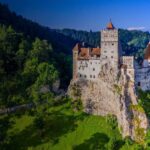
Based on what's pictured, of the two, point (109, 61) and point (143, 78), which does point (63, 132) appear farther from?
point (143, 78)

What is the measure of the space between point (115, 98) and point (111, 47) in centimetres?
1282

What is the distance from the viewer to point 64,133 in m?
101

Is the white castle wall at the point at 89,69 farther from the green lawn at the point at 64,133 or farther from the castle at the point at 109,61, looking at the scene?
the green lawn at the point at 64,133

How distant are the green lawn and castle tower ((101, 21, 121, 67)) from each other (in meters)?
15.0

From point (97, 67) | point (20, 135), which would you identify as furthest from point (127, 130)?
point (20, 135)

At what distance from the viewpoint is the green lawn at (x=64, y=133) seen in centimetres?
9700

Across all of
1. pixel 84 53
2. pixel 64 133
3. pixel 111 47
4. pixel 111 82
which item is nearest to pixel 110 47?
pixel 111 47

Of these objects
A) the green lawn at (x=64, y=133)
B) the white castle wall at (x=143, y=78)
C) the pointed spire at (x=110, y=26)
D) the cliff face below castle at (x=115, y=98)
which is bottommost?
the green lawn at (x=64, y=133)

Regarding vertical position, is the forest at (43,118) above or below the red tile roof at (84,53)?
below

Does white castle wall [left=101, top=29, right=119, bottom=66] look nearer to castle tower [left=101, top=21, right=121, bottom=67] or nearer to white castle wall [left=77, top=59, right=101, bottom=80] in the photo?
castle tower [left=101, top=21, right=121, bottom=67]

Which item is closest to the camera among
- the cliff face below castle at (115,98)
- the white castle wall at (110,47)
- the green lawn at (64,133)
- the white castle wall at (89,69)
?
the green lawn at (64,133)

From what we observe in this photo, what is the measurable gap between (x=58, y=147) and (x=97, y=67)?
23.8 metres

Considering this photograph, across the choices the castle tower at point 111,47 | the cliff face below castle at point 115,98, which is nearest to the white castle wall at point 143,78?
the cliff face below castle at point 115,98

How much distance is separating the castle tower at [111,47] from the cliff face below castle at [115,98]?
2.01 m
